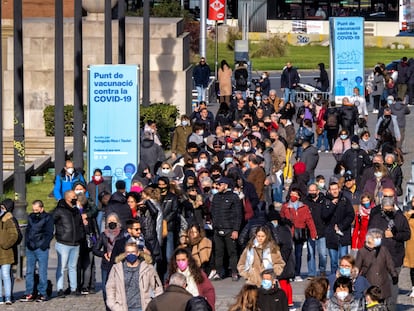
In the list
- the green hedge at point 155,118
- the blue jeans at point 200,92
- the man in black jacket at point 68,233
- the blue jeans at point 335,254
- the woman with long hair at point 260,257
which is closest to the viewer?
the woman with long hair at point 260,257

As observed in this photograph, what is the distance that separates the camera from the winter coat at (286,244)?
1948 centimetres

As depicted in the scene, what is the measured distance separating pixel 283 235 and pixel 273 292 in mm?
4452

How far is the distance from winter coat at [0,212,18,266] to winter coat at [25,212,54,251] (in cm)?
32

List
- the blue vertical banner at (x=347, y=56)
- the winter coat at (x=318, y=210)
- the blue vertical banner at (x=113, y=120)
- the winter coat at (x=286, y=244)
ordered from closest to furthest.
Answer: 1. the winter coat at (x=286, y=244)
2. the winter coat at (x=318, y=210)
3. the blue vertical banner at (x=113, y=120)
4. the blue vertical banner at (x=347, y=56)

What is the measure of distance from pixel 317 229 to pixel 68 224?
356cm

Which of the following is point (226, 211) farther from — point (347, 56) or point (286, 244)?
point (347, 56)

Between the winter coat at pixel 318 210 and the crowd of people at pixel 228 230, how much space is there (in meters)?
0.02

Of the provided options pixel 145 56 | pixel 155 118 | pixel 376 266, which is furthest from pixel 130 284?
pixel 145 56

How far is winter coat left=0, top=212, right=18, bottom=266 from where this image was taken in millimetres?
20297

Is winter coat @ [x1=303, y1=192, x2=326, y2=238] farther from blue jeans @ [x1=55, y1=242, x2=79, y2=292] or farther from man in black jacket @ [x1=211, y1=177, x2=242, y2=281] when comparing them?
blue jeans @ [x1=55, y1=242, x2=79, y2=292]

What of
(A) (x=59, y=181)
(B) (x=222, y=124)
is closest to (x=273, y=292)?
(A) (x=59, y=181)

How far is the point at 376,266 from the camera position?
1819 centimetres

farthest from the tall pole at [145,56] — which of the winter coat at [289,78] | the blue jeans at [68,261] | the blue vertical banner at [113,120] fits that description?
the blue jeans at [68,261]

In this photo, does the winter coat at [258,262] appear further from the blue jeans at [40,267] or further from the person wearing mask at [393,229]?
the blue jeans at [40,267]
